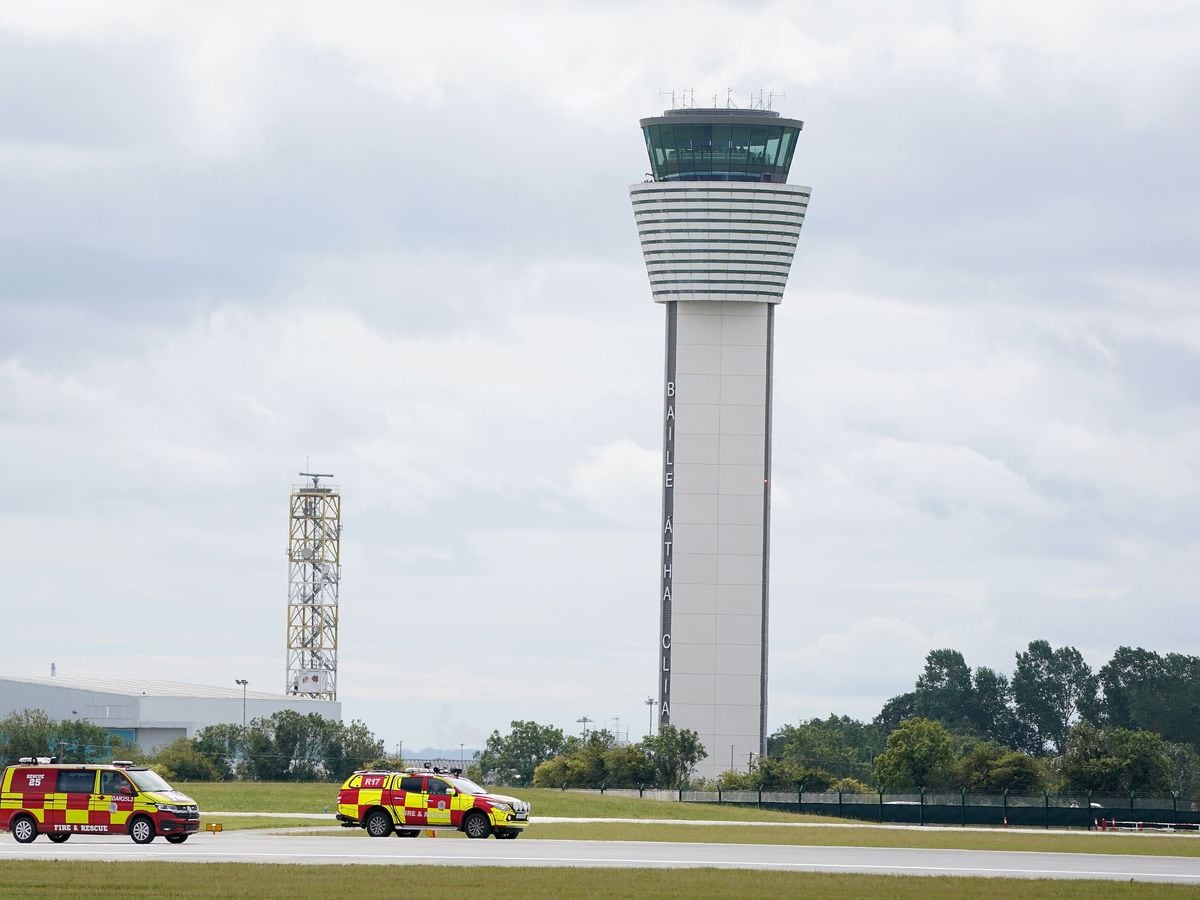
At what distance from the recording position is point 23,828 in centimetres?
5594

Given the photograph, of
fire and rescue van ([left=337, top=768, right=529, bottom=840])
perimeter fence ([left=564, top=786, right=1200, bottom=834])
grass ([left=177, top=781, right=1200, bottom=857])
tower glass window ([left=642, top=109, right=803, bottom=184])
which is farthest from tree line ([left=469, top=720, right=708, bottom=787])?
fire and rescue van ([left=337, top=768, right=529, bottom=840])

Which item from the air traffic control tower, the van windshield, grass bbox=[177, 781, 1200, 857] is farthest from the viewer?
the air traffic control tower

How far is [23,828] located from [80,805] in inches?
68.0

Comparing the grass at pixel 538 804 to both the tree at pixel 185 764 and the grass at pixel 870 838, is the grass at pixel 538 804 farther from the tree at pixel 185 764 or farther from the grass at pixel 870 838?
the tree at pixel 185 764

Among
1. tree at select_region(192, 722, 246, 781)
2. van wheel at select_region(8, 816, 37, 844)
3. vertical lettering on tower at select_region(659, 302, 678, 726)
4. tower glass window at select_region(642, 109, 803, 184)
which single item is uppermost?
tower glass window at select_region(642, 109, 803, 184)

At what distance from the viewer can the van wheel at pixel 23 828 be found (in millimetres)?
55844

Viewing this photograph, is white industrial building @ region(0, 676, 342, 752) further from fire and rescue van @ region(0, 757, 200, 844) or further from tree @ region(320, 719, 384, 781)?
fire and rescue van @ region(0, 757, 200, 844)

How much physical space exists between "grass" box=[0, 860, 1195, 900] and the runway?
218cm

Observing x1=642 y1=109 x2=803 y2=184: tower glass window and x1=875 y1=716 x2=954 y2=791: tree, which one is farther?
x1=642 y1=109 x2=803 y2=184: tower glass window

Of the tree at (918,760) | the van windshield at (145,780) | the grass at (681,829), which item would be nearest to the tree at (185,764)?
the grass at (681,829)

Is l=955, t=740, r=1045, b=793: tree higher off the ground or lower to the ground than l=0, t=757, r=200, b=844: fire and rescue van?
higher

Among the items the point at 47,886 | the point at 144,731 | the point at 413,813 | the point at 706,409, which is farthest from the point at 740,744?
the point at 47,886

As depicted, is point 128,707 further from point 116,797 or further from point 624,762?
point 116,797

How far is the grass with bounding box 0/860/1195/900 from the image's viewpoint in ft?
133
